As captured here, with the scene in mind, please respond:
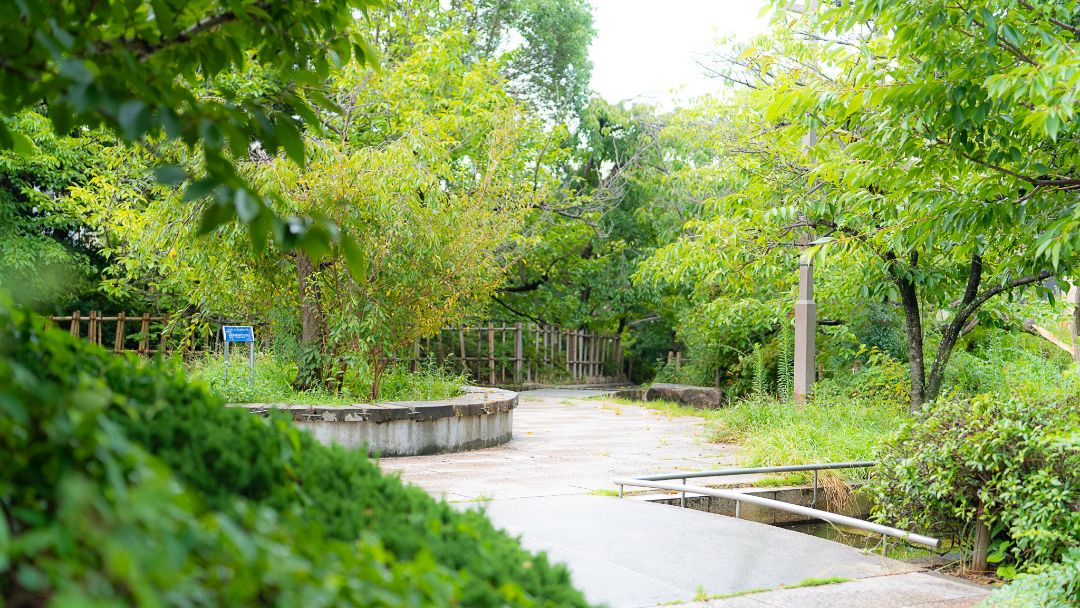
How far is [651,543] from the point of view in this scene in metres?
6.11

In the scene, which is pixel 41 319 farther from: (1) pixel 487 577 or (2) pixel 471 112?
(2) pixel 471 112

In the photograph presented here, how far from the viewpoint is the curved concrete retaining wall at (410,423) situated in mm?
9859

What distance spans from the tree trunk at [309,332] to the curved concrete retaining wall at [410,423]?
44.4 inches

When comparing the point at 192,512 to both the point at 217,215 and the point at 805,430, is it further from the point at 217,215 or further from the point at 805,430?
the point at 805,430

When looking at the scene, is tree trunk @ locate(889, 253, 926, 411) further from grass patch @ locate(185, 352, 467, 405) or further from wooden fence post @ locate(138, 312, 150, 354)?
wooden fence post @ locate(138, 312, 150, 354)

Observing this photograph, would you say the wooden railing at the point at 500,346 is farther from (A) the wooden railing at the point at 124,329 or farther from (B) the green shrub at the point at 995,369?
(B) the green shrub at the point at 995,369

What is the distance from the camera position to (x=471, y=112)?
1983 cm

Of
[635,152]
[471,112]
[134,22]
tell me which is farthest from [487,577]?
[635,152]

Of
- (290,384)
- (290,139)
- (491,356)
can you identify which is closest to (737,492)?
(290,139)

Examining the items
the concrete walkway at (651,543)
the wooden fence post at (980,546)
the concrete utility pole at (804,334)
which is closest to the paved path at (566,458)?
the concrete walkway at (651,543)

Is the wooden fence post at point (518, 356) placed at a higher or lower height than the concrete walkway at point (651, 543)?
higher

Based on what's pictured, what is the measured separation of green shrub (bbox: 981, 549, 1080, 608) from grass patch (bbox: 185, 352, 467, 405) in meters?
7.23

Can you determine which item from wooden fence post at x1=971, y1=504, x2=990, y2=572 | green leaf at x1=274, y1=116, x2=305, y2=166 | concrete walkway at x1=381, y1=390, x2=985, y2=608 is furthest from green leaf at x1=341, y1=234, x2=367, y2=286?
wooden fence post at x1=971, y1=504, x2=990, y2=572

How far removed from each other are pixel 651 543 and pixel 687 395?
1286 centimetres
